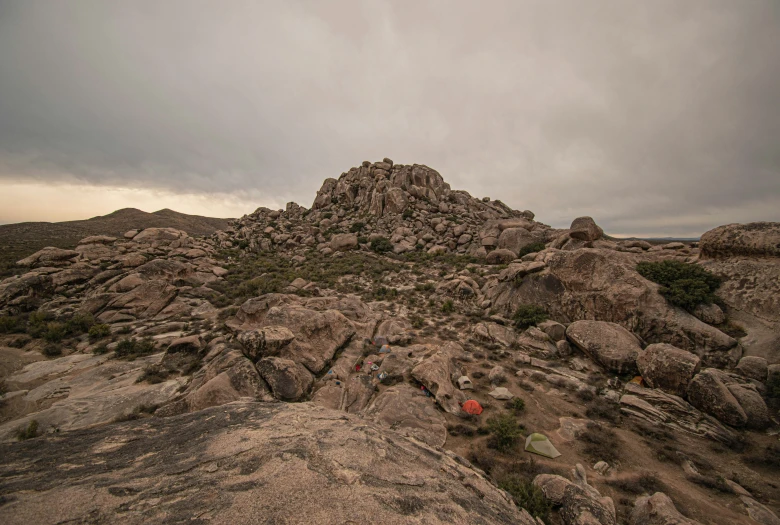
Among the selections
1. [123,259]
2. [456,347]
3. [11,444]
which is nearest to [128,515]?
[11,444]

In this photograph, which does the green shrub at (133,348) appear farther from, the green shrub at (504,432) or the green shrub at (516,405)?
the green shrub at (516,405)

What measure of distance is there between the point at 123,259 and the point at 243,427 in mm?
23492

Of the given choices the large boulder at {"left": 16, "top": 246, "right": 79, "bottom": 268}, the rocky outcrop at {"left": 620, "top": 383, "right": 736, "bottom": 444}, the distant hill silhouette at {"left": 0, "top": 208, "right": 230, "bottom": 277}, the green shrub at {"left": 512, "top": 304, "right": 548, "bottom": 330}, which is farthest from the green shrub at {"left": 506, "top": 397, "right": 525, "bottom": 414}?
the distant hill silhouette at {"left": 0, "top": 208, "right": 230, "bottom": 277}

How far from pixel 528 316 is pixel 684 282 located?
22.1ft

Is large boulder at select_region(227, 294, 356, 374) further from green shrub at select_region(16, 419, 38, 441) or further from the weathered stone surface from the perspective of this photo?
the weathered stone surface

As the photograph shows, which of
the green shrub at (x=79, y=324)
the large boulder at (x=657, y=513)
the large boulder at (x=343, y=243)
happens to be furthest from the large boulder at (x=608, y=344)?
the large boulder at (x=343, y=243)

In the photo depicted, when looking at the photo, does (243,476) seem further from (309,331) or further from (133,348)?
(133,348)

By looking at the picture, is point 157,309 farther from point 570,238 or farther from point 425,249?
point 570,238

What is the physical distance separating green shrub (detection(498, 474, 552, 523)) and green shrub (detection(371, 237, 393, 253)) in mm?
28902

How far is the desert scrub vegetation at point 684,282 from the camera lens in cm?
1107

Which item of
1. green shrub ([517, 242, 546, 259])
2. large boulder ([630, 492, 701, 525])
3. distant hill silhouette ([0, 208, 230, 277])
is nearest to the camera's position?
large boulder ([630, 492, 701, 525])

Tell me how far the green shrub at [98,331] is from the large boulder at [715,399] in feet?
78.5

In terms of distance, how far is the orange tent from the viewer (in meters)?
8.40

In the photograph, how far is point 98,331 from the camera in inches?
472
